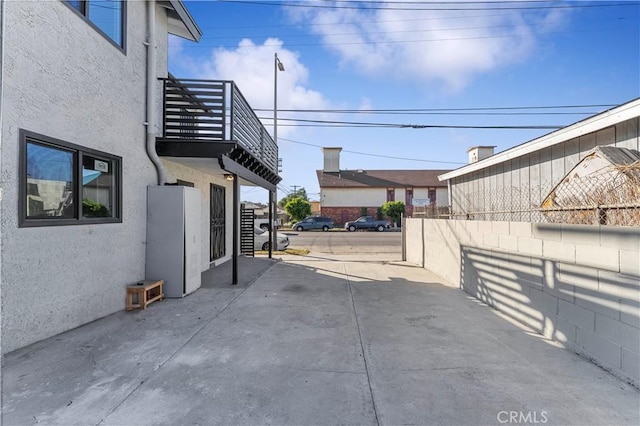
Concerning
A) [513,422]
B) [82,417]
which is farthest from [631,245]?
[82,417]

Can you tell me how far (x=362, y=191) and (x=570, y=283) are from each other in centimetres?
3029

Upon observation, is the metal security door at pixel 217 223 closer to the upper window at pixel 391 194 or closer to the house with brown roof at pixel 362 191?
the house with brown roof at pixel 362 191

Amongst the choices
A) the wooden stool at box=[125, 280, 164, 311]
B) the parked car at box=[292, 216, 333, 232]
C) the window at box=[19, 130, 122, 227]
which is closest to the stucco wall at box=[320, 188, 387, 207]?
the parked car at box=[292, 216, 333, 232]

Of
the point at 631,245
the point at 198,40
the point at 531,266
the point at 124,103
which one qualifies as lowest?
the point at 531,266

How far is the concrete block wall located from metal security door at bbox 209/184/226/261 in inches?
271

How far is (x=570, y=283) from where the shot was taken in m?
3.52

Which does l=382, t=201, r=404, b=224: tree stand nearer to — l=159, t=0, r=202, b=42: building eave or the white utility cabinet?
l=159, t=0, r=202, b=42: building eave

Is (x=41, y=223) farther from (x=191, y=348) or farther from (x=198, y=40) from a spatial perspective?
(x=198, y=40)

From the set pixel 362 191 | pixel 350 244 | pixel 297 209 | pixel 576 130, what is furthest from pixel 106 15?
pixel 362 191

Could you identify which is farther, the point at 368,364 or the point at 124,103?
the point at 124,103

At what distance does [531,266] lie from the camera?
4.26 metres

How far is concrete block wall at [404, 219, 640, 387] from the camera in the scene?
A: 2.83 meters

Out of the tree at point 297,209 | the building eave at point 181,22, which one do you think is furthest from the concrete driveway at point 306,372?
the tree at point 297,209

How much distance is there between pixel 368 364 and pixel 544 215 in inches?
149
